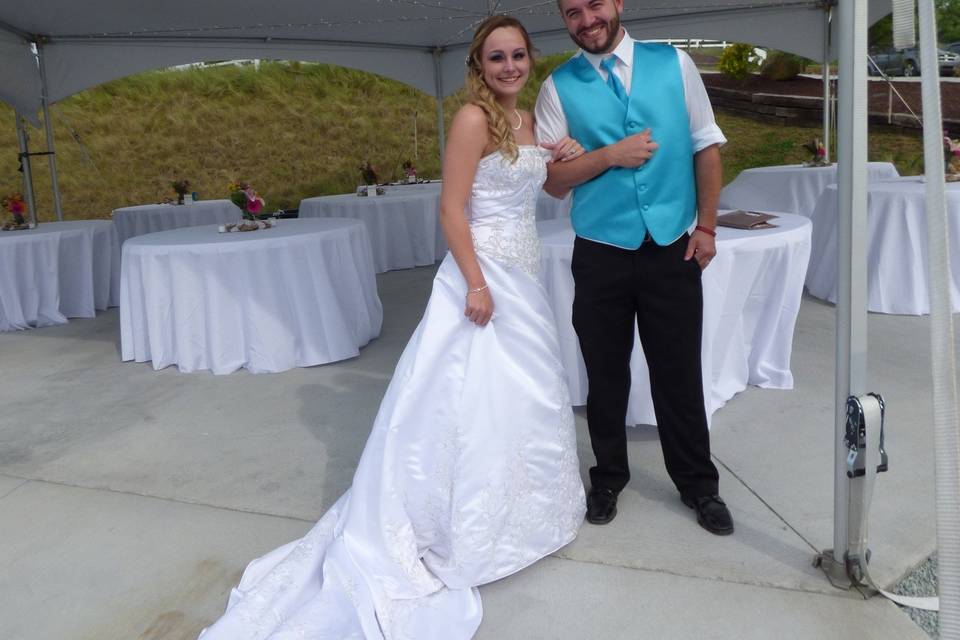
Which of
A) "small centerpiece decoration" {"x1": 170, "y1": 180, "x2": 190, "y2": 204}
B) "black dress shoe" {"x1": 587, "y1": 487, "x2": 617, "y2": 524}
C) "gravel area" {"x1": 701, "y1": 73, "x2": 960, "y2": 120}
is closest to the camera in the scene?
"black dress shoe" {"x1": 587, "y1": 487, "x2": 617, "y2": 524}

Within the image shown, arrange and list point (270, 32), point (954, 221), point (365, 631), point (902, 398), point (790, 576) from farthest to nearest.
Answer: point (270, 32) < point (954, 221) < point (902, 398) < point (790, 576) < point (365, 631)

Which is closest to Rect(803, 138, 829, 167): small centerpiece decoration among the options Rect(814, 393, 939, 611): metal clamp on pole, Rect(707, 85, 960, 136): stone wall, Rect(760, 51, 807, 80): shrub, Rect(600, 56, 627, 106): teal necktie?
Rect(600, 56, 627, 106): teal necktie

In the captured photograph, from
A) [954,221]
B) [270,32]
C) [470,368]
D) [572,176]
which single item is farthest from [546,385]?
[270,32]

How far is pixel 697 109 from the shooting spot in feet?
6.72

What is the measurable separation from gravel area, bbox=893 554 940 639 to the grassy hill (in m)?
14.3

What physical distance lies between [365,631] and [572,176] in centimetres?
127

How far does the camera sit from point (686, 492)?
7.75 ft

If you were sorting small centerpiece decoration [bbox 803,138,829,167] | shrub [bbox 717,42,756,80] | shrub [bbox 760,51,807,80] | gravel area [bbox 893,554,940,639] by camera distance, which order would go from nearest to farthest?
1. gravel area [bbox 893,554,940,639]
2. small centerpiece decoration [bbox 803,138,829,167]
3. shrub [bbox 717,42,756,80]
4. shrub [bbox 760,51,807,80]

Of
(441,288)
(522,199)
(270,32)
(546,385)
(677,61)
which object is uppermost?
A: (270,32)

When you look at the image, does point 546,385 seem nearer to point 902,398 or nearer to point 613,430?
point 613,430

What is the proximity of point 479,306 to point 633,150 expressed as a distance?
568 millimetres

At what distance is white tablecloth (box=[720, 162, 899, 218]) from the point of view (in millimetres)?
6871

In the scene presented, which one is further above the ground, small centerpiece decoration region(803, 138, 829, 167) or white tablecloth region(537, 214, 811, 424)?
small centerpiece decoration region(803, 138, 829, 167)

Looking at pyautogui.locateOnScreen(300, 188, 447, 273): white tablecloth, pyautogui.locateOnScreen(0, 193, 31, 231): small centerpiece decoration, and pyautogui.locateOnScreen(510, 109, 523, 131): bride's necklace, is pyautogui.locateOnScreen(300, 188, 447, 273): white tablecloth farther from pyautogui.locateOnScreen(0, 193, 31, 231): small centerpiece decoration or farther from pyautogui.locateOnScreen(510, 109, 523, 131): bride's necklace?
pyautogui.locateOnScreen(510, 109, 523, 131): bride's necklace
